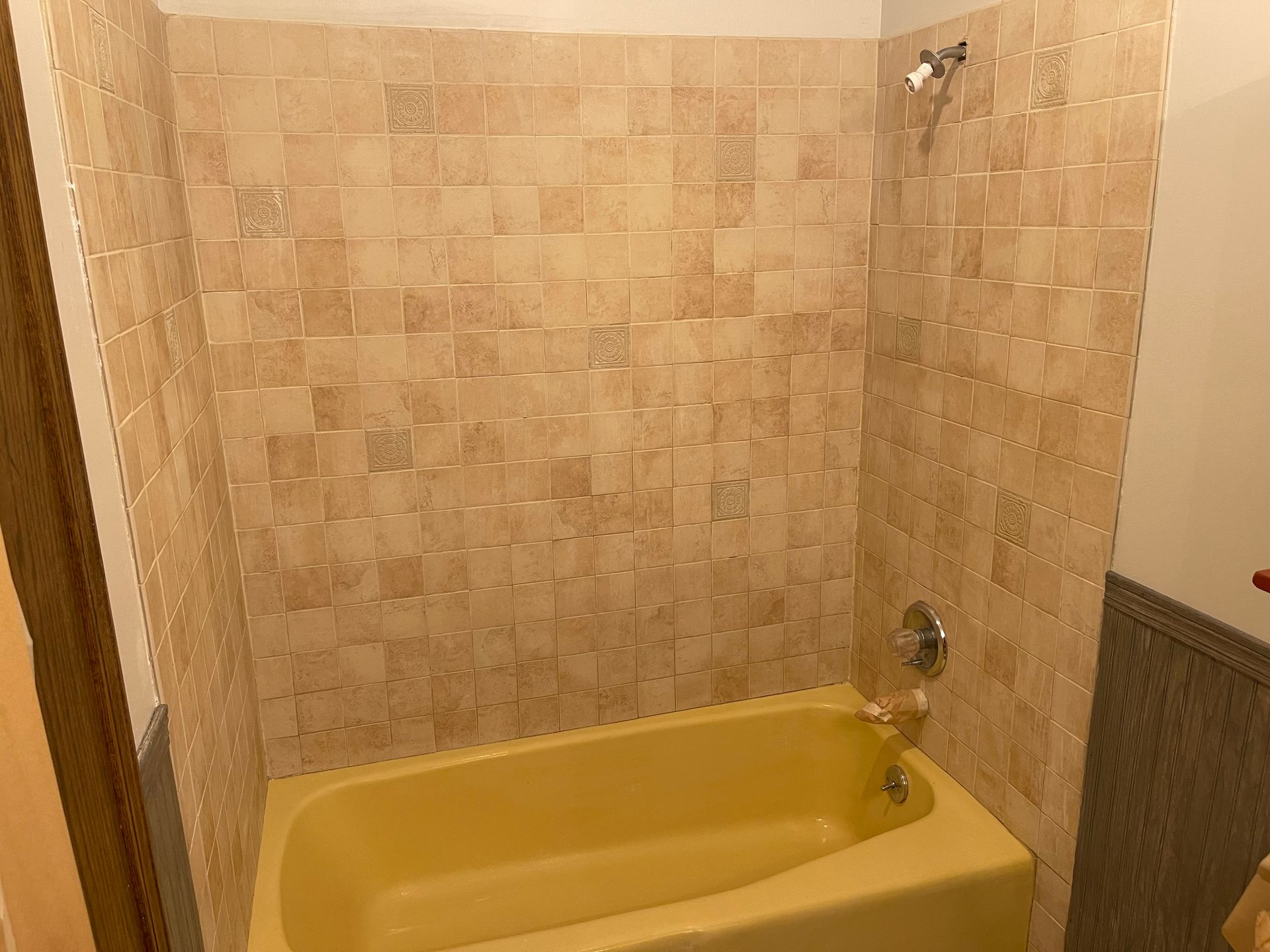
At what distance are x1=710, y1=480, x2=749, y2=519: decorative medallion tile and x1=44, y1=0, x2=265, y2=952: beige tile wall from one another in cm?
106

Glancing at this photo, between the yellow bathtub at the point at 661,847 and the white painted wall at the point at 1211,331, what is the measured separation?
762mm

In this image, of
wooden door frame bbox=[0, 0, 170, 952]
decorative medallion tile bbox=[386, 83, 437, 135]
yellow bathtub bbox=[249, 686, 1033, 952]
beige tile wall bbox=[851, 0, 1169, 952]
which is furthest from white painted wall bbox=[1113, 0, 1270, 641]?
wooden door frame bbox=[0, 0, 170, 952]

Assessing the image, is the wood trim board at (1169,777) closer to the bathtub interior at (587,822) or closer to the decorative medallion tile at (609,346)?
the bathtub interior at (587,822)

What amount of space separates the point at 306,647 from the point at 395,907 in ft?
2.07

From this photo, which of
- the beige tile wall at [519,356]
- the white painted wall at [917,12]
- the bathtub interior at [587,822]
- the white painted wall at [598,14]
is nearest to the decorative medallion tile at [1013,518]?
the beige tile wall at [519,356]

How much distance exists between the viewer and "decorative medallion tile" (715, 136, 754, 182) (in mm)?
1964

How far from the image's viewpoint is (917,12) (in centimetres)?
186

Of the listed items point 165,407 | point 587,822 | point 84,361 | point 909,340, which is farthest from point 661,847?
point 84,361

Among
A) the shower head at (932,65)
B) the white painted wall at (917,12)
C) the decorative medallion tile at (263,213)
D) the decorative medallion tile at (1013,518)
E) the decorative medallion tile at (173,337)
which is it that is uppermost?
the white painted wall at (917,12)

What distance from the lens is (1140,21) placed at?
1.33m

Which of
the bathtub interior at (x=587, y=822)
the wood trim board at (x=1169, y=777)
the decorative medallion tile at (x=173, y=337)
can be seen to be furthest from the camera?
the bathtub interior at (x=587, y=822)

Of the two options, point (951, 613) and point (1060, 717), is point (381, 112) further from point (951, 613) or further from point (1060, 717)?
point (1060, 717)

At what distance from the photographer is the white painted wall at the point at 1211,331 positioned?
118cm

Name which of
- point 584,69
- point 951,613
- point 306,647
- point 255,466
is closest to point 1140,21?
point 584,69
